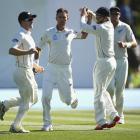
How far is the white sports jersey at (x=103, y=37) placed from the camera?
1242cm

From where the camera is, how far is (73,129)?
40.8 feet

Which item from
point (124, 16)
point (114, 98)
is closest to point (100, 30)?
point (114, 98)

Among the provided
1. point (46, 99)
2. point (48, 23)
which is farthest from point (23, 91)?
point (48, 23)

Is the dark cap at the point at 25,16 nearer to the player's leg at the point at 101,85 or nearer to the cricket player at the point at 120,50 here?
the player's leg at the point at 101,85

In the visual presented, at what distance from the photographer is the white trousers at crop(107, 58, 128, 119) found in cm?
1416

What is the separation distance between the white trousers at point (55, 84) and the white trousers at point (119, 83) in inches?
68.6

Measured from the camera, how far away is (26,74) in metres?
11.7

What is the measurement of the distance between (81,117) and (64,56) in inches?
129

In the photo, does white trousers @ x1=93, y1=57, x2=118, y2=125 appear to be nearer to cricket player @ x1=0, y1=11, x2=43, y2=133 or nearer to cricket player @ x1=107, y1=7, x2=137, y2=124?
cricket player @ x1=0, y1=11, x2=43, y2=133

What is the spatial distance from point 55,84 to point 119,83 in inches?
82.6

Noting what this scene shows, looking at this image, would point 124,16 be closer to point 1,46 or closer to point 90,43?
point 90,43

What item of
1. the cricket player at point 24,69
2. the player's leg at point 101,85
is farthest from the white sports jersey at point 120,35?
the cricket player at point 24,69

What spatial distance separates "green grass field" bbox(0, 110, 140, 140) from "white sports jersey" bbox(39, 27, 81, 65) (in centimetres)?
114

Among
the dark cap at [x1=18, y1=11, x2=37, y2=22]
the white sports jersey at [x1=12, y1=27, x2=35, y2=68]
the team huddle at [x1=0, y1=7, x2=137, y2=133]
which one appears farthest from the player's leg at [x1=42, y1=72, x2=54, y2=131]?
the dark cap at [x1=18, y1=11, x2=37, y2=22]
